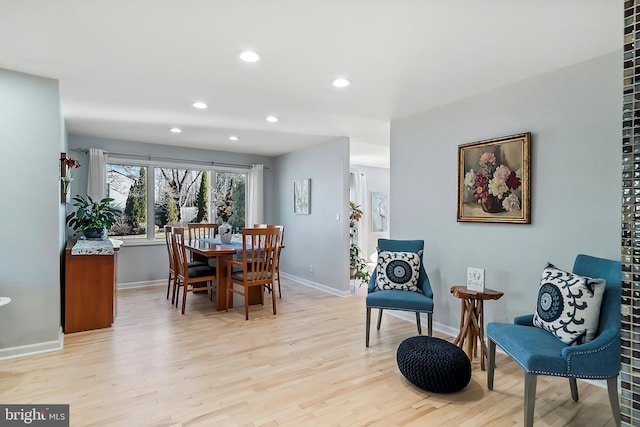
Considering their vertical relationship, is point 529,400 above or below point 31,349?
above

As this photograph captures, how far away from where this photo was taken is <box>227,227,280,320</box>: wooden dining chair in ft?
13.1

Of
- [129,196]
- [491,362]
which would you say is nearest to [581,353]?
[491,362]

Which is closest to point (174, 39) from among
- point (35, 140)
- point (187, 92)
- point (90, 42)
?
point (90, 42)

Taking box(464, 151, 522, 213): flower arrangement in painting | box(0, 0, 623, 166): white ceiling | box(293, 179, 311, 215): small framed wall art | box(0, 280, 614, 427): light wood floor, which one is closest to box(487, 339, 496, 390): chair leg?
box(0, 280, 614, 427): light wood floor

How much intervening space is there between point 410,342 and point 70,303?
3249mm

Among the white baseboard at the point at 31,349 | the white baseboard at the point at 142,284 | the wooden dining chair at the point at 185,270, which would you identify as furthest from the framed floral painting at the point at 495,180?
the white baseboard at the point at 142,284

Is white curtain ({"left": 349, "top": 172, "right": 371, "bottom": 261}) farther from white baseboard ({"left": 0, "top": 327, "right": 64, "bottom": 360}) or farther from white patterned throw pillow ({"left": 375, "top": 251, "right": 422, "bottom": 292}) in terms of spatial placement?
white baseboard ({"left": 0, "top": 327, "right": 64, "bottom": 360})

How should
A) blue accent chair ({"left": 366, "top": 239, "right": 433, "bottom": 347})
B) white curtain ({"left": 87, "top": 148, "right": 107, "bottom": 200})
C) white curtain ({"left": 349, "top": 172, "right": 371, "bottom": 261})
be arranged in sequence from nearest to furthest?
blue accent chair ({"left": 366, "top": 239, "right": 433, "bottom": 347}), white curtain ({"left": 87, "top": 148, "right": 107, "bottom": 200}), white curtain ({"left": 349, "top": 172, "right": 371, "bottom": 261})

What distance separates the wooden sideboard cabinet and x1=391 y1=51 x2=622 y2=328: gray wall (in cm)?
332

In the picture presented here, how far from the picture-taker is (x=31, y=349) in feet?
9.60

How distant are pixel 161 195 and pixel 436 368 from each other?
515 centimetres


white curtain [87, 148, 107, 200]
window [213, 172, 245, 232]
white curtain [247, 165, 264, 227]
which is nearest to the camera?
white curtain [87, 148, 107, 200]

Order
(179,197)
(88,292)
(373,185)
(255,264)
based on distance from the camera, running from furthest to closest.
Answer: (373,185) → (179,197) → (255,264) → (88,292)

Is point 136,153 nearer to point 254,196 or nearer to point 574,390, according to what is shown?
point 254,196
